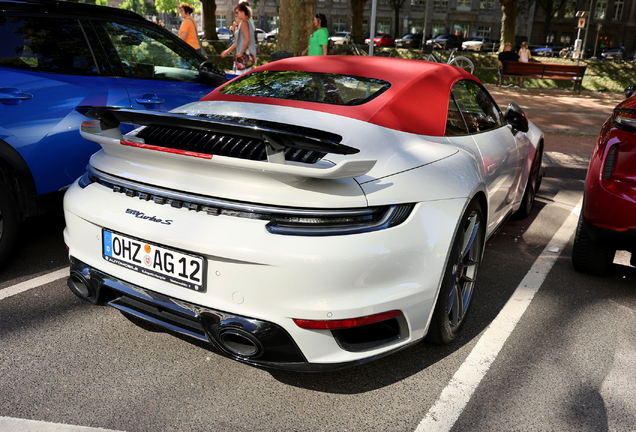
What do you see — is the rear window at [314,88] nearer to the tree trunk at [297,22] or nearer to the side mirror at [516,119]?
the side mirror at [516,119]

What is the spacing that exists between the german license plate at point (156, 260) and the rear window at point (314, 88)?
50.8 inches

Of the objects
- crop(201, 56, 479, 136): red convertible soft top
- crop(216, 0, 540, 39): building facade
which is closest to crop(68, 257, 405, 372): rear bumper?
crop(201, 56, 479, 136): red convertible soft top

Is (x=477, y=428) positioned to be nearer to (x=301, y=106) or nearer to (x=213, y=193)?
(x=213, y=193)

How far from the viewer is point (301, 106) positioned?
2900mm

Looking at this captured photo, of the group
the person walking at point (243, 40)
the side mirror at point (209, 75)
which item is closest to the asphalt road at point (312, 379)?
the side mirror at point (209, 75)

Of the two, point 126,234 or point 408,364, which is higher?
point 126,234

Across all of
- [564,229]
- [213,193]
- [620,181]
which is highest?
[213,193]

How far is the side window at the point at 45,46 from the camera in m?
3.46

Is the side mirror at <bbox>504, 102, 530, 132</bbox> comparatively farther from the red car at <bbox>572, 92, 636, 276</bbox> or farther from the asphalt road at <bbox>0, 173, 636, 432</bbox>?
the asphalt road at <bbox>0, 173, 636, 432</bbox>

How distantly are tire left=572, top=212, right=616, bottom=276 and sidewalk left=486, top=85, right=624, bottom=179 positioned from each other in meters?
3.58

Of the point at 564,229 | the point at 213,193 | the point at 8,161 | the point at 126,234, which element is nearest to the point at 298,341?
the point at 213,193

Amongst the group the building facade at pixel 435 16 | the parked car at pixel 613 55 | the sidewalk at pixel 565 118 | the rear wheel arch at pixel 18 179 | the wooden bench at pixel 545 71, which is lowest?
the parked car at pixel 613 55

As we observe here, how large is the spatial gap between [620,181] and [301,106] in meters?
2.03

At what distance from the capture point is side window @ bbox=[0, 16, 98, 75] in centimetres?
346
